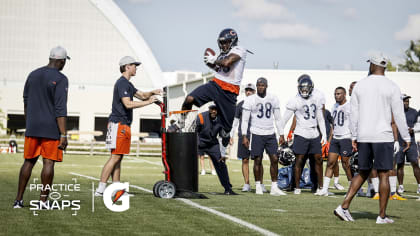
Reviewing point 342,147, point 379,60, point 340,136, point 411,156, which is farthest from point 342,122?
point 379,60

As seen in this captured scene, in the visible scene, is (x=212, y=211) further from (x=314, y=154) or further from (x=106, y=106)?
(x=106, y=106)

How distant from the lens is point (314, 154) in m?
12.3

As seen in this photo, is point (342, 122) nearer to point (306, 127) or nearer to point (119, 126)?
point (306, 127)

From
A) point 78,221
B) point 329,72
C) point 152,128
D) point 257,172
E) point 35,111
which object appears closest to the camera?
point 78,221

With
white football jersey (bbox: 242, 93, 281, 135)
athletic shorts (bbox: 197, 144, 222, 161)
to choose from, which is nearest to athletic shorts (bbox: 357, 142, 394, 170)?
athletic shorts (bbox: 197, 144, 222, 161)

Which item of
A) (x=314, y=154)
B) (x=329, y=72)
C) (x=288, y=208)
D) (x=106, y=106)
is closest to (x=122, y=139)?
(x=288, y=208)

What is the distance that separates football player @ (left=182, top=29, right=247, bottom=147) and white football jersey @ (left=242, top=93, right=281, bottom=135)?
2614mm

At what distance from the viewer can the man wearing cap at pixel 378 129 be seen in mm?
7652

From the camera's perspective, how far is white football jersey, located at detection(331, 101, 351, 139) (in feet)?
40.7

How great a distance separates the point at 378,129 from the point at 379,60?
2.96ft

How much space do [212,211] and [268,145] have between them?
165 inches

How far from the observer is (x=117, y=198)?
857cm

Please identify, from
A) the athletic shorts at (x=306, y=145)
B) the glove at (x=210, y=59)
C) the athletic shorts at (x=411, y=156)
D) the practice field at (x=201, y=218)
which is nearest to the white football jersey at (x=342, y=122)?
the athletic shorts at (x=306, y=145)

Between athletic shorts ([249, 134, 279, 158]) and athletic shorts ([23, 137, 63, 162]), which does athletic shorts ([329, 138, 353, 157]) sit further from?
athletic shorts ([23, 137, 63, 162])
